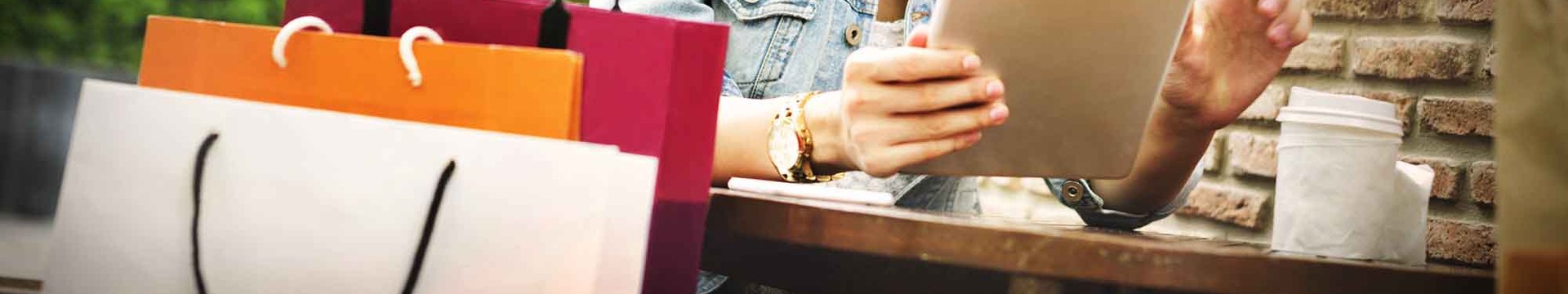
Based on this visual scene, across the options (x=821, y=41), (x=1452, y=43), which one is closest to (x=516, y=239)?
(x=821, y=41)

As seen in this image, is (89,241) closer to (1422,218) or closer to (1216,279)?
(1216,279)

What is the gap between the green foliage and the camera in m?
6.34

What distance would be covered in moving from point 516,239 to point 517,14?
0.19 meters

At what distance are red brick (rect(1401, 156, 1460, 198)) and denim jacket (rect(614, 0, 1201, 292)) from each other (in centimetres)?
65

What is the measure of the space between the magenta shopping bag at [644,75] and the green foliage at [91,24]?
6.06 meters

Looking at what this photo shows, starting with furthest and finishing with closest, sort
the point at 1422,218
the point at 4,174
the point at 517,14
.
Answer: the point at 4,174, the point at 1422,218, the point at 517,14

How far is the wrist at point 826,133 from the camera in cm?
117

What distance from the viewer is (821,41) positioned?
5.31ft

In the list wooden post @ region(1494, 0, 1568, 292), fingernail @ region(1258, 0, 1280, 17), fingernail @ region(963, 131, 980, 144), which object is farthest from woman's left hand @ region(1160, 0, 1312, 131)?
wooden post @ region(1494, 0, 1568, 292)

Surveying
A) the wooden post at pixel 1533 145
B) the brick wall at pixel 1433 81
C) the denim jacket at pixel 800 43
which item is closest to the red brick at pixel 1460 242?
the brick wall at pixel 1433 81

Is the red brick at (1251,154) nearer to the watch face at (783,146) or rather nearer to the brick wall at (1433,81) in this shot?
the brick wall at (1433,81)

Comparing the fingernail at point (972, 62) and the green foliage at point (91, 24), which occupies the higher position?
the fingernail at point (972, 62)

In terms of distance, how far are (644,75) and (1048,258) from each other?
0.95 feet

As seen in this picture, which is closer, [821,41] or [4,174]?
[821,41]
